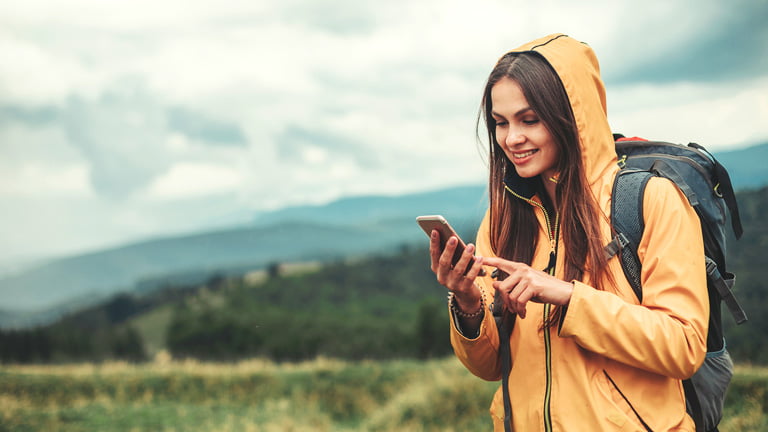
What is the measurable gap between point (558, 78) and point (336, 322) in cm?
6847

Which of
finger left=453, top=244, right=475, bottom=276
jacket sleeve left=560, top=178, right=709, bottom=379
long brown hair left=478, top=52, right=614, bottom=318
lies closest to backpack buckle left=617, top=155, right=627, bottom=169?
long brown hair left=478, top=52, right=614, bottom=318

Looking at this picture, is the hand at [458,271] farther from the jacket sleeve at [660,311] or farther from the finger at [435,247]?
the jacket sleeve at [660,311]

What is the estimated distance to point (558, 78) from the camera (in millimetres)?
2207

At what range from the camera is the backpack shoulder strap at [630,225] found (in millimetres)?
2027

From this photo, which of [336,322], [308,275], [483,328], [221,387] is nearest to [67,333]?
[336,322]

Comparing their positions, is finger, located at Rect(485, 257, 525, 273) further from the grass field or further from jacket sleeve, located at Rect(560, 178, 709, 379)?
the grass field

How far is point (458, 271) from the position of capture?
219 centimetres

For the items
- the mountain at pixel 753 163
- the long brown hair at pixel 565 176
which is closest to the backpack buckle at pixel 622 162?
the long brown hair at pixel 565 176

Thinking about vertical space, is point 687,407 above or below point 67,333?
above

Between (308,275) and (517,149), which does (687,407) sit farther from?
(308,275)

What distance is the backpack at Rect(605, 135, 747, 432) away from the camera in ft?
6.73

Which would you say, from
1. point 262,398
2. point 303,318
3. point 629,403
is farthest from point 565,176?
point 303,318

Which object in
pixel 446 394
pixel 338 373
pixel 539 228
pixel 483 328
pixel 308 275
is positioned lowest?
pixel 308 275

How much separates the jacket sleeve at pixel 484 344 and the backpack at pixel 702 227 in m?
0.59
